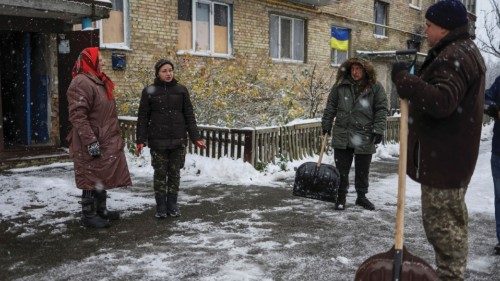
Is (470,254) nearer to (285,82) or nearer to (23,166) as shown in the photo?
(23,166)

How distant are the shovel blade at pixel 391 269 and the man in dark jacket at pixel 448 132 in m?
0.28

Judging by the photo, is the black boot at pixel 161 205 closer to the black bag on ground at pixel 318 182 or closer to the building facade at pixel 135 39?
the black bag on ground at pixel 318 182

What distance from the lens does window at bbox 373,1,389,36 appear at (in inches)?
768

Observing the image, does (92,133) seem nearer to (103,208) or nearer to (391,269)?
(103,208)

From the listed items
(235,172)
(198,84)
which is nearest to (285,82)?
(198,84)

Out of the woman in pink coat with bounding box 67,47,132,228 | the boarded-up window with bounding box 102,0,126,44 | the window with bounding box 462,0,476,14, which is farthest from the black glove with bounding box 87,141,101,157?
the window with bounding box 462,0,476,14

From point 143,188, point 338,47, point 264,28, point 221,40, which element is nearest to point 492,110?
point 143,188

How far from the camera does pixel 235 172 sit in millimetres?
7898

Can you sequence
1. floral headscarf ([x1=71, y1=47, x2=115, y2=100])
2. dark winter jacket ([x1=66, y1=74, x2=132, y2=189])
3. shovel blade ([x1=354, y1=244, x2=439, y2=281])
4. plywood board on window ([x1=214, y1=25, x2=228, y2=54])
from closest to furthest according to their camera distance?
shovel blade ([x1=354, y1=244, x2=439, y2=281]) → dark winter jacket ([x1=66, y1=74, x2=132, y2=189]) → floral headscarf ([x1=71, y1=47, x2=115, y2=100]) → plywood board on window ([x1=214, y1=25, x2=228, y2=54])

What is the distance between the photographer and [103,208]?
5.27 metres

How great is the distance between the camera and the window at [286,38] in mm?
14656

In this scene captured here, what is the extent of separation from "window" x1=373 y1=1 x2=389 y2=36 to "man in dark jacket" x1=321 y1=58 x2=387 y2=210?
1466cm

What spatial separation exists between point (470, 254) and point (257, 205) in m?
2.70

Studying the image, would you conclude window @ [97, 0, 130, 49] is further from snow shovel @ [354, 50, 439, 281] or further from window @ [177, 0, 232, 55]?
snow shovel @ [354, 50, 439, 281]
